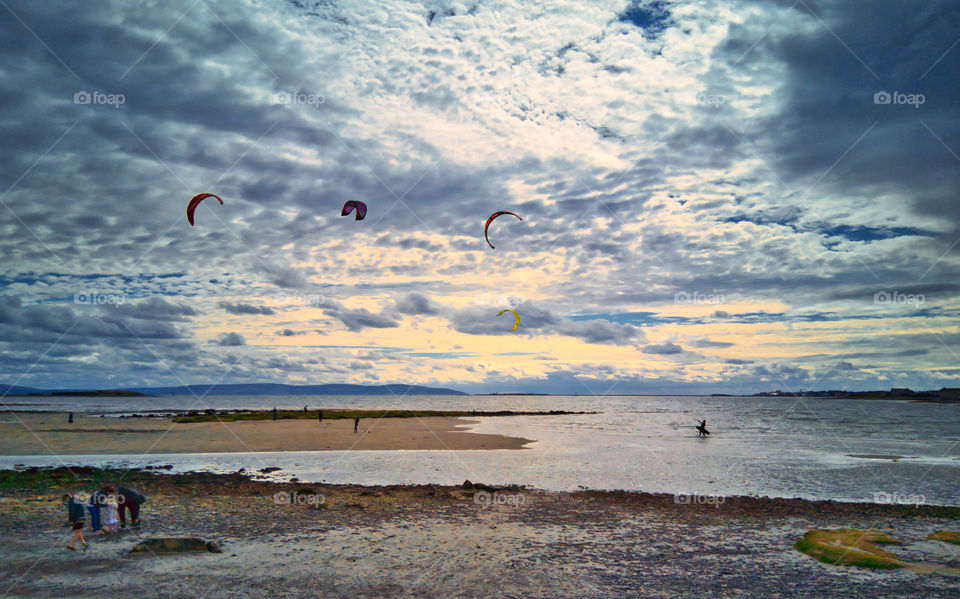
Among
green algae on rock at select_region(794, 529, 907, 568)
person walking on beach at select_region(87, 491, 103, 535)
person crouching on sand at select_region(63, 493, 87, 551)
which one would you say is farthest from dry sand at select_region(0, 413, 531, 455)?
green algae on rock at select_region(794, 529, 907, 568)

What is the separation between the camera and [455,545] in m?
14.2

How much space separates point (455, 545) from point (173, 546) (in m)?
6.54

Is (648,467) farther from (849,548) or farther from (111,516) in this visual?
(111,516)

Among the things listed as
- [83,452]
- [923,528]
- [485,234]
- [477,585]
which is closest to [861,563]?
[923,528]

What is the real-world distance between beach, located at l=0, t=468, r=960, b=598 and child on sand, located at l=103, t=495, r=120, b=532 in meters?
0.52

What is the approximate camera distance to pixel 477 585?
11.2 m

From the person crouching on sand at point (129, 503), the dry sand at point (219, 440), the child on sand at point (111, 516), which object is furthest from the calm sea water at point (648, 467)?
the child on sand at point (111, 516)

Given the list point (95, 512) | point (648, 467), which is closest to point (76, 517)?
point (95, 512)

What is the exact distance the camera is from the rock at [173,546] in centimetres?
1284

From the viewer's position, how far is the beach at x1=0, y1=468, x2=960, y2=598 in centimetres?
1104

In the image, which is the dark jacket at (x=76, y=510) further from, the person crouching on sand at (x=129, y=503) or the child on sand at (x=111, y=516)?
the person crouching on sand at (x=129, y=503)

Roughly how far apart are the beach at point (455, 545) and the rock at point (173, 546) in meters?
0.40

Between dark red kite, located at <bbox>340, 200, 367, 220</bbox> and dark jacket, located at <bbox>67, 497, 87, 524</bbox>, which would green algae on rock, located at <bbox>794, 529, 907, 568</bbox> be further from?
dark red kite, located at <bbox>340, 200, 367, 220</bbox>

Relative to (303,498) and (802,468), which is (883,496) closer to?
(802,468)
